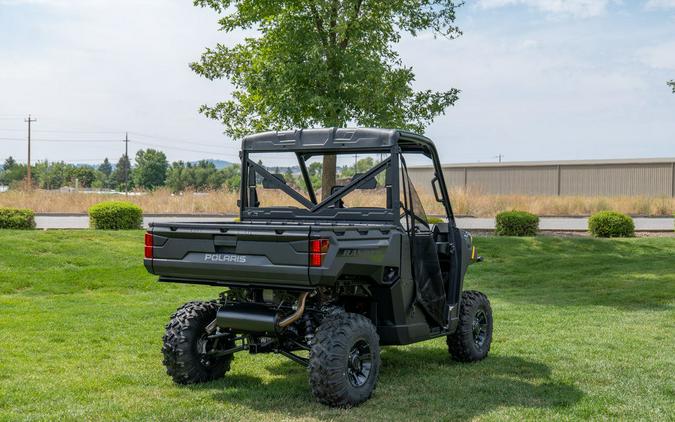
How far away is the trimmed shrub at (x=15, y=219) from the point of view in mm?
20875

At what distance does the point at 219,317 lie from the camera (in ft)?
20.9

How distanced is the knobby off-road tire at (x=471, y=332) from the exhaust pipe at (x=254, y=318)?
2.03 meters

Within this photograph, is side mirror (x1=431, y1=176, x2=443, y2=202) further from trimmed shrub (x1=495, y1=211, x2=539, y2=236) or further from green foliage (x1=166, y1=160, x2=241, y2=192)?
green foliage (x1=166, y1=160, x2=241, y2=192)

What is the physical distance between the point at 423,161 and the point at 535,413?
2.61m

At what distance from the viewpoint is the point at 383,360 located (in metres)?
7.99

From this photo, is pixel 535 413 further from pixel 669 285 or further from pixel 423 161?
pixel 669 285

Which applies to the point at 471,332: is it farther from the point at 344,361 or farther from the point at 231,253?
the point at 231,253

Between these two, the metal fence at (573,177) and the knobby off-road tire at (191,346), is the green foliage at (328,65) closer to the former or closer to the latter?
the knobby off-road tire at (191,346)

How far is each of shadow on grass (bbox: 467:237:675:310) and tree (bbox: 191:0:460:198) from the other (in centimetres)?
391

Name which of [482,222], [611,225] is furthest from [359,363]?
[482,222]

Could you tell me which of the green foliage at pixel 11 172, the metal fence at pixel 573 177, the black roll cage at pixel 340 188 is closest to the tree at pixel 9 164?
the green foliage at pixel 11 172

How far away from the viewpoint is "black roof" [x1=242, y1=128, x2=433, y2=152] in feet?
22.6

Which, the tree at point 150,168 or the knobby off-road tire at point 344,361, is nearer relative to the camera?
the knobby off-road tire at point 344,361

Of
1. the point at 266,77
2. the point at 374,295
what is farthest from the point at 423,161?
the point at 266,77
